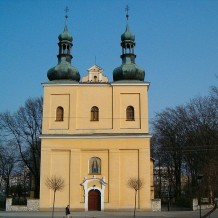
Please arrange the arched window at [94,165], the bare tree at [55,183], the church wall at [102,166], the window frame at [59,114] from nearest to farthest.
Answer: the bare tree at [55,183] < the church wall at [102,166] < the arched window at [94,165] < the window frame at [59,114]

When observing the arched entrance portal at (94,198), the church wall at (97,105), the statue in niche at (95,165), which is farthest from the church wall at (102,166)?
the church wall at (97,105)

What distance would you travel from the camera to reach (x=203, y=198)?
40.7 meters

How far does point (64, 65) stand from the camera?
123 feet

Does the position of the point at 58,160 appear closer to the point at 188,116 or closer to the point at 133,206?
the point at 133,206

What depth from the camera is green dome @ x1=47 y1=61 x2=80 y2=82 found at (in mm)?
37219

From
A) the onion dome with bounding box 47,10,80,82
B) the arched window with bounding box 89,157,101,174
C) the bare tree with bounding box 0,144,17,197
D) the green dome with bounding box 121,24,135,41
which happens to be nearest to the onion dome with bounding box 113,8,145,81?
the green dome with bounding box 121,24,135,41

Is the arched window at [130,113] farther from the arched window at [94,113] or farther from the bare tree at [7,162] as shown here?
the bare tree at [7,162]

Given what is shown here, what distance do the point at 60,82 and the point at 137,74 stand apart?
7.10 metres

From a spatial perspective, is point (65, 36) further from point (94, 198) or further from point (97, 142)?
point (94, 198)

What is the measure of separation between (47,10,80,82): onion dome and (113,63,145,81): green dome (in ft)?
12.4

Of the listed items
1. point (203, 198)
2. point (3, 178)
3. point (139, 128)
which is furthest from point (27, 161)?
point (203, 198)

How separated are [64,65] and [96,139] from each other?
7668 mm

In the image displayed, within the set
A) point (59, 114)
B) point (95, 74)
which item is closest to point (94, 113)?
point (59, 114)

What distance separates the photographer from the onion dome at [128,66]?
121ft
